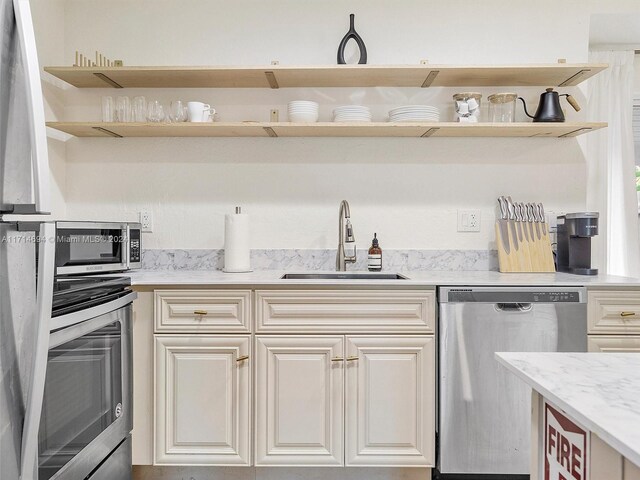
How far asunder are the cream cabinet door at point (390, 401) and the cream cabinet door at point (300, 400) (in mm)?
59

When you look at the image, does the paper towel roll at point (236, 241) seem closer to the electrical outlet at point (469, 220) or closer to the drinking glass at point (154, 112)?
the drinking glass at point (154, 112)

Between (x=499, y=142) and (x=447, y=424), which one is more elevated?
(x=499, y=142)

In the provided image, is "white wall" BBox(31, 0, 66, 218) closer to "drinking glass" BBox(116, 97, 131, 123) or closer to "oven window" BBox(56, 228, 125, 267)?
"drinking glass" BBox(116, 97, 131, 123)

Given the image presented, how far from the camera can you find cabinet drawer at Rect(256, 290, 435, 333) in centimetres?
207

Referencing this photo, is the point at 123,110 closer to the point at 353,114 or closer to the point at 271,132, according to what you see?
the point at 271,132

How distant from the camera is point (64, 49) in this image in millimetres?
2707

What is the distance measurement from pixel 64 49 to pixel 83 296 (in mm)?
1836

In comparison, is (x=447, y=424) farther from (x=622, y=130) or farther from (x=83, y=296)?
(x=622, y=130)

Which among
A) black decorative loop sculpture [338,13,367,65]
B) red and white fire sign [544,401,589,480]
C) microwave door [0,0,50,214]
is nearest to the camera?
red and white fire sign [544,401,589,480]

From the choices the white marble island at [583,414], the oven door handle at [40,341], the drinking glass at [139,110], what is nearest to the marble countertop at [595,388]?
the white marble island at [583,414]

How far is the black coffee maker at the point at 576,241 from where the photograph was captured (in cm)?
235

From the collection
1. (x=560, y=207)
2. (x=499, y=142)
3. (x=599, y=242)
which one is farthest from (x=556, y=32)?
(x=599, y=242)

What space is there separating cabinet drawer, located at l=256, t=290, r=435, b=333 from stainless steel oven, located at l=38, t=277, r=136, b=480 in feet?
1.82

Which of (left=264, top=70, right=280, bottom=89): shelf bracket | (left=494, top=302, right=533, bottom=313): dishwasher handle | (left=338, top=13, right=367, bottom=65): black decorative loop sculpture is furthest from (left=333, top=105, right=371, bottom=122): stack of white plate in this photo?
(left=494, top=302, right=533, bottom=313): dishwasher handle
